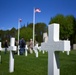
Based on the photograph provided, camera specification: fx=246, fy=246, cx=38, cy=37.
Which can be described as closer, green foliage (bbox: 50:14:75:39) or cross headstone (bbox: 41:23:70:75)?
cross headstone (bbox: 41:23:70:75)

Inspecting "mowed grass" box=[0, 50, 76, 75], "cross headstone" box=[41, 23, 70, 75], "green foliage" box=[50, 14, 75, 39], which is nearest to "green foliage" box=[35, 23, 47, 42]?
"green foliage" box=[50, 14, 75, 39]

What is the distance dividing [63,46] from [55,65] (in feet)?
2.02

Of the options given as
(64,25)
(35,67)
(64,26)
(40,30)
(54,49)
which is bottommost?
(35,67)

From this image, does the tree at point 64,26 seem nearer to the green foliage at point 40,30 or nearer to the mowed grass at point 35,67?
the green foliage at point 40,30

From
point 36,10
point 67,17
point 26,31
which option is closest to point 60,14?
point 67,17

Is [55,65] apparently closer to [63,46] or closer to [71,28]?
[63,46]

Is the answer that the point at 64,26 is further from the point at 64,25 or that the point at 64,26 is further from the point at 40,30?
the point at 40,30

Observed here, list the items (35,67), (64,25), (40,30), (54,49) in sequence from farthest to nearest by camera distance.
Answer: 1. (40,30)
2. (64,25)
3. (35,67)
4. (54,49)

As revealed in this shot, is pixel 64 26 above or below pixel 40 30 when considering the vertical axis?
above

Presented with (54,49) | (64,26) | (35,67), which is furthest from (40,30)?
(54,49)

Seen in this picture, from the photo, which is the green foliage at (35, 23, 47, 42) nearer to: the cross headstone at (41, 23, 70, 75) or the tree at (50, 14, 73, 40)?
the tree at (50, 14, 73, 40)

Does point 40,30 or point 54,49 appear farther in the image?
point 40,30

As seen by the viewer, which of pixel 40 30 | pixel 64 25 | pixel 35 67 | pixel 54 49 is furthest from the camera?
pixel 40 30

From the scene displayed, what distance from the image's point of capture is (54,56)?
618cm
